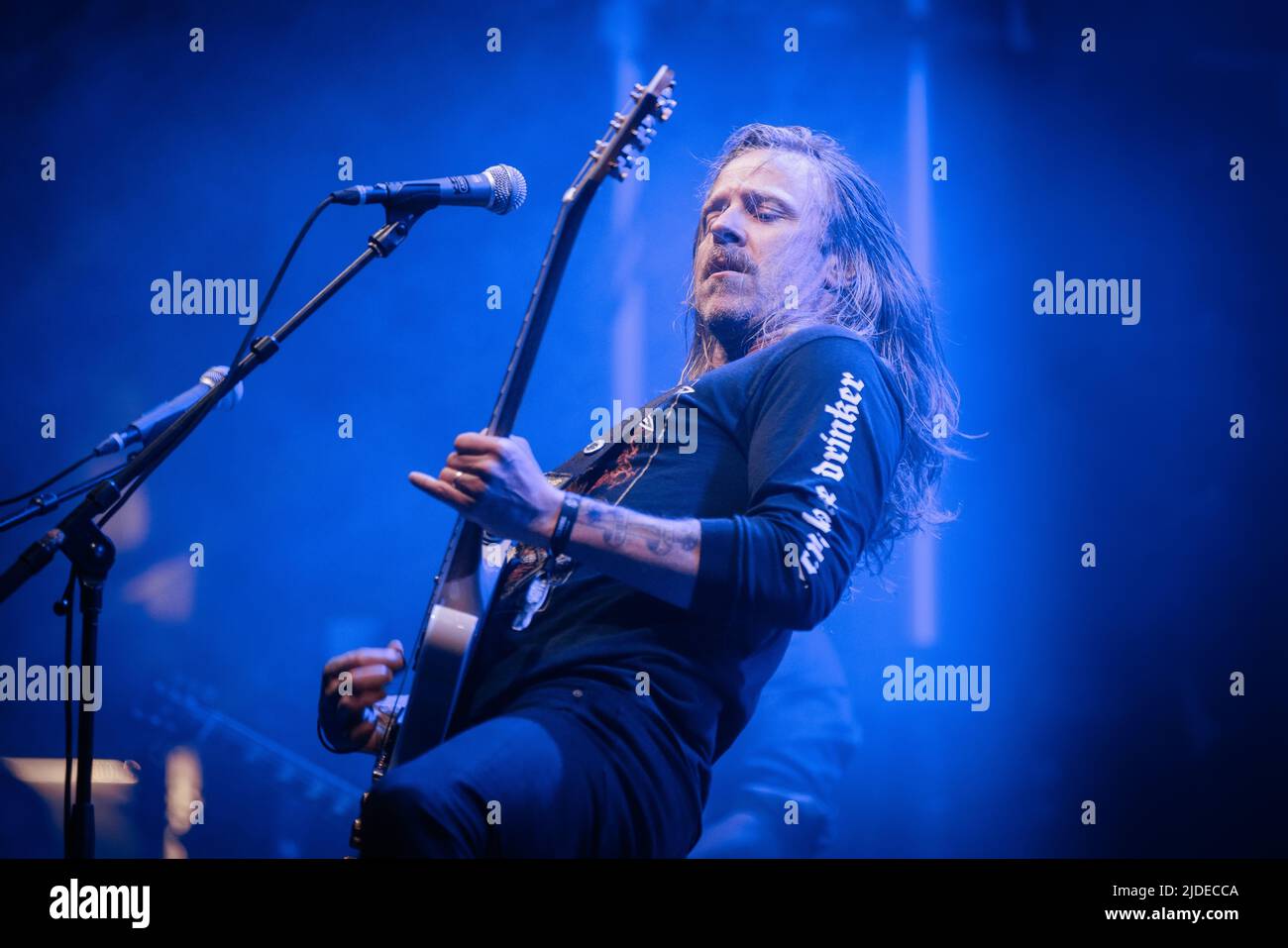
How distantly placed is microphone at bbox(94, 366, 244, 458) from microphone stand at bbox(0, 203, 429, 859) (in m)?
0.02

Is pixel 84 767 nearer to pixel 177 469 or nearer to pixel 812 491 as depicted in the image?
pixel 177 469

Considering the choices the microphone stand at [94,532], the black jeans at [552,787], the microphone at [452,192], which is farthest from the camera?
the microphone at [452,192]

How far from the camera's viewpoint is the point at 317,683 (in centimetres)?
243

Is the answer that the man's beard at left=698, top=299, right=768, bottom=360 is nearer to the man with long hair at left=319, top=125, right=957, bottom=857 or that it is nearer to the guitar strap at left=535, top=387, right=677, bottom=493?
the man with long hair at left=319, top=125, right=957, bottom=857

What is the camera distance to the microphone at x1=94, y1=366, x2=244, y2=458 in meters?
1.93

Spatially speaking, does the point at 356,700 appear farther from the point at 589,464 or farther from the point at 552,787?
the point at 589,464

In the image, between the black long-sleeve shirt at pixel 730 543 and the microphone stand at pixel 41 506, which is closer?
the black long-sleeve shirt at pixel 730 543

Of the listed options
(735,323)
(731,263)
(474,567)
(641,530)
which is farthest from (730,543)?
(731,263)

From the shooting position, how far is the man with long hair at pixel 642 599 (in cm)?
166

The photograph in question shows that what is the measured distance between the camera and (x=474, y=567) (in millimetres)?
1839

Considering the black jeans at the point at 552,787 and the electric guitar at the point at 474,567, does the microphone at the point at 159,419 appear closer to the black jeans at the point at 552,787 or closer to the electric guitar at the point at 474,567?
the electric guitar at the point at 474,567

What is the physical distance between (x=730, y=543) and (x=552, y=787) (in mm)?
480

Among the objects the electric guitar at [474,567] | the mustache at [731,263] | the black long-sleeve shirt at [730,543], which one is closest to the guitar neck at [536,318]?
the electric guitar at [474,567]

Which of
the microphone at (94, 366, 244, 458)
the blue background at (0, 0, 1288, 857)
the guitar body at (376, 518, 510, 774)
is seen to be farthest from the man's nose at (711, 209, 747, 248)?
the microphone at (94, 366, 244, 458)
